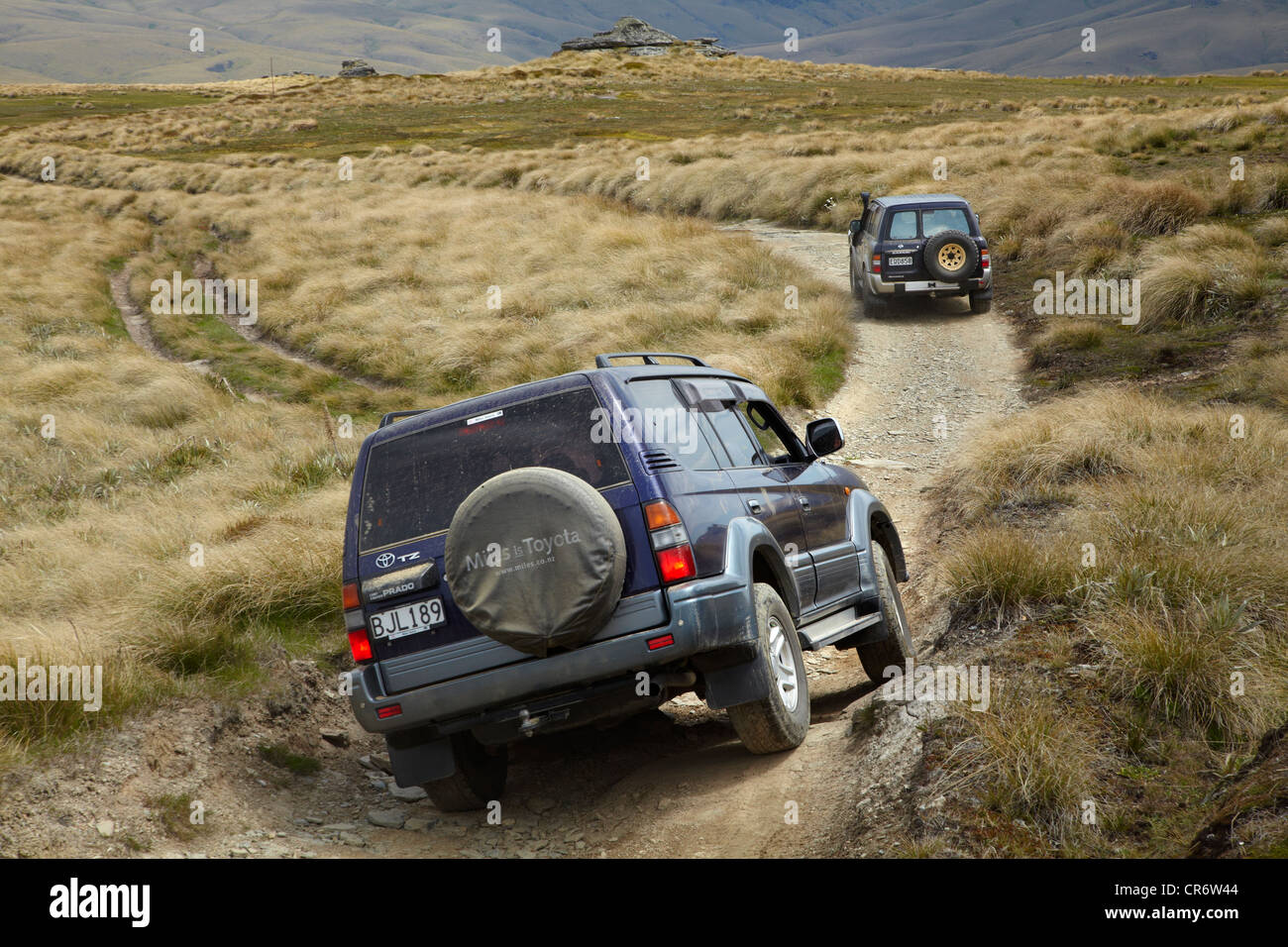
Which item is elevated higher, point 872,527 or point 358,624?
point 358,624

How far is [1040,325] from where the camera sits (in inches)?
669

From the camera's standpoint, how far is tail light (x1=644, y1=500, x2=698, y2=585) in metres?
4.50

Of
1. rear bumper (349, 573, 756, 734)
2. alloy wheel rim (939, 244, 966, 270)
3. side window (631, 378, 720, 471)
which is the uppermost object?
alloy wheel rim (939, 244, 966, 270)

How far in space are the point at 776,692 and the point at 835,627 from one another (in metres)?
1.17

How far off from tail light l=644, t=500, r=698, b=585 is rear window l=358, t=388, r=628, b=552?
0.23m

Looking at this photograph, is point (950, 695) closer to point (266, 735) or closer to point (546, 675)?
point (546, 675)

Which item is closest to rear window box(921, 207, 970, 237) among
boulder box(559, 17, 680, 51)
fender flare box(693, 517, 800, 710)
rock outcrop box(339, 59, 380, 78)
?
fender flare box(693, 517, 800, 710)

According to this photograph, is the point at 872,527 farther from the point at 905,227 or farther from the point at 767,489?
the point at 905,227

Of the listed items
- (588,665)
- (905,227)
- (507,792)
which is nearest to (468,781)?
(507,792)

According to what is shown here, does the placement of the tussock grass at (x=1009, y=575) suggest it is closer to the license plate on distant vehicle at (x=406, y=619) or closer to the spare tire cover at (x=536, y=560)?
the spare tire cover at (x=536, y=560)

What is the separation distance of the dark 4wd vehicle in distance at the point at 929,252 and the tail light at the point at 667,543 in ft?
48.3

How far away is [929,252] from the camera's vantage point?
17.9 m

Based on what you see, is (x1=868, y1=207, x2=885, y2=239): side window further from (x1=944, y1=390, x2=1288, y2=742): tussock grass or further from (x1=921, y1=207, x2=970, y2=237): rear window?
(x1=944, y1=390, x2=1288, y2=742): tussock grass
